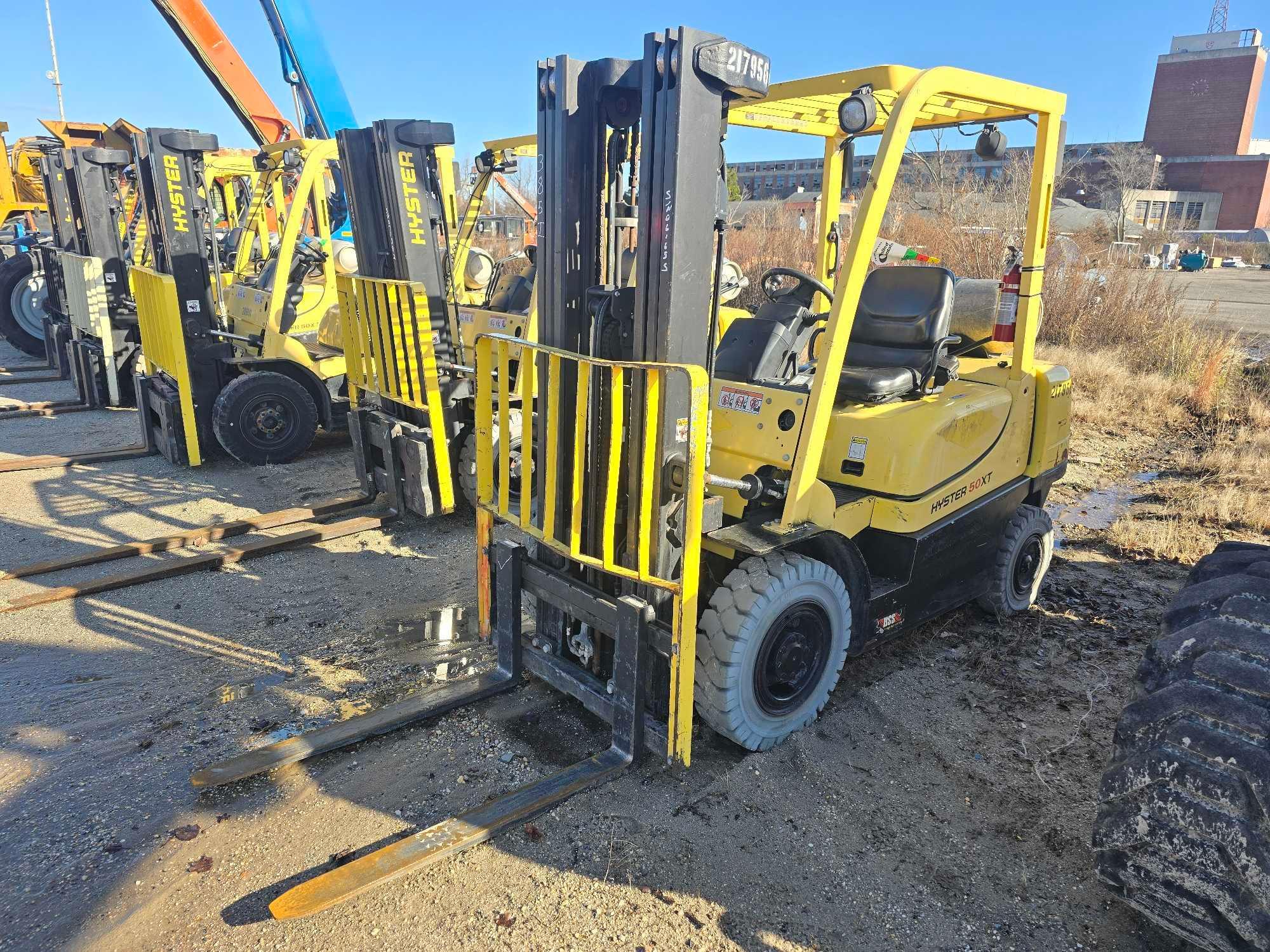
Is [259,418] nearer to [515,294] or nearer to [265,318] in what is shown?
[265,318]

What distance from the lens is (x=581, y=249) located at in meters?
3.32

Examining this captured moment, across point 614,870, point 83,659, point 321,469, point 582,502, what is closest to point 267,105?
Result: point 321,469

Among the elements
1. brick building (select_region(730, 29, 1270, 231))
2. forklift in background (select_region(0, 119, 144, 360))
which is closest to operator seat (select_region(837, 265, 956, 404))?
forklift in background (select_region(0, 119, 144, 360))

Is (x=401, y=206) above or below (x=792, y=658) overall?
above

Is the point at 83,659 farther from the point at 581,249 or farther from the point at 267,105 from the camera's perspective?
the point at 267,105

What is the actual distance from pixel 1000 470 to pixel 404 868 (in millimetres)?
3390

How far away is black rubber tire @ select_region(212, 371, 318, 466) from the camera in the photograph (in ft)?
24.0

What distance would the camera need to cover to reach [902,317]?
13.9 ft

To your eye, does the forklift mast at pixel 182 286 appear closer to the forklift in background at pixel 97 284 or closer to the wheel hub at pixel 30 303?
the forklift in background at pixel 97 284

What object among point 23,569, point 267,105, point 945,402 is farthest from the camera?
point 267,105

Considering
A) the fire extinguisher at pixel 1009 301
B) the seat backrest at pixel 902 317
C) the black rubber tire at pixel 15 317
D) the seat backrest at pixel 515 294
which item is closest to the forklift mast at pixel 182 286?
the seat backrest at pixel 515 294

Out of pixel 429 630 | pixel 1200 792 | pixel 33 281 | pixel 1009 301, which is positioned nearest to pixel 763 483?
pixel 1009 301

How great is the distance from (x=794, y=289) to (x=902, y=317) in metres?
0.56

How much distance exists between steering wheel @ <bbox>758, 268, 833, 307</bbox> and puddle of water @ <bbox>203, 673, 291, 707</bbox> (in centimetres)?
305
